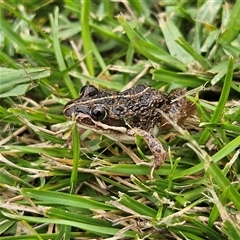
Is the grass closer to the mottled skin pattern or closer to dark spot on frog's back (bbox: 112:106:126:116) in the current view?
the mottled skin pattern

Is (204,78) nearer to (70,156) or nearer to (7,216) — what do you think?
(70,156)

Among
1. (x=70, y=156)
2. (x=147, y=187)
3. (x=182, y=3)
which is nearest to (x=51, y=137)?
(x=70, y=156)

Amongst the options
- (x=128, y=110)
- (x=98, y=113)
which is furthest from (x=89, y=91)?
(x=128, y=110)

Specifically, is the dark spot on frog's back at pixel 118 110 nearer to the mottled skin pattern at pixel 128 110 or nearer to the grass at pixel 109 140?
the mottled skin pattern at pixel 128 110

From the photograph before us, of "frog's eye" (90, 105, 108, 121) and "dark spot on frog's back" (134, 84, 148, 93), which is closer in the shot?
"frog's eye" (90, 105, 108, 121)

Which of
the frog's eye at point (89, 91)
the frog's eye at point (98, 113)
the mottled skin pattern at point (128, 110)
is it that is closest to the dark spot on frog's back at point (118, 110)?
the mottled skin pattern at point (128, 110)

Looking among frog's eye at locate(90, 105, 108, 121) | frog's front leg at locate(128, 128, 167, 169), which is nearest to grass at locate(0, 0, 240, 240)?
frog's front leg at locate(128, 128, 167, 169)

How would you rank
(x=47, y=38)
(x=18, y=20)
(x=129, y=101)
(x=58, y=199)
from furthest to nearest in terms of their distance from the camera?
(x=18, y=20)
(x=47, y=38)
(x=129, y=101)
(x=58, y=199)
